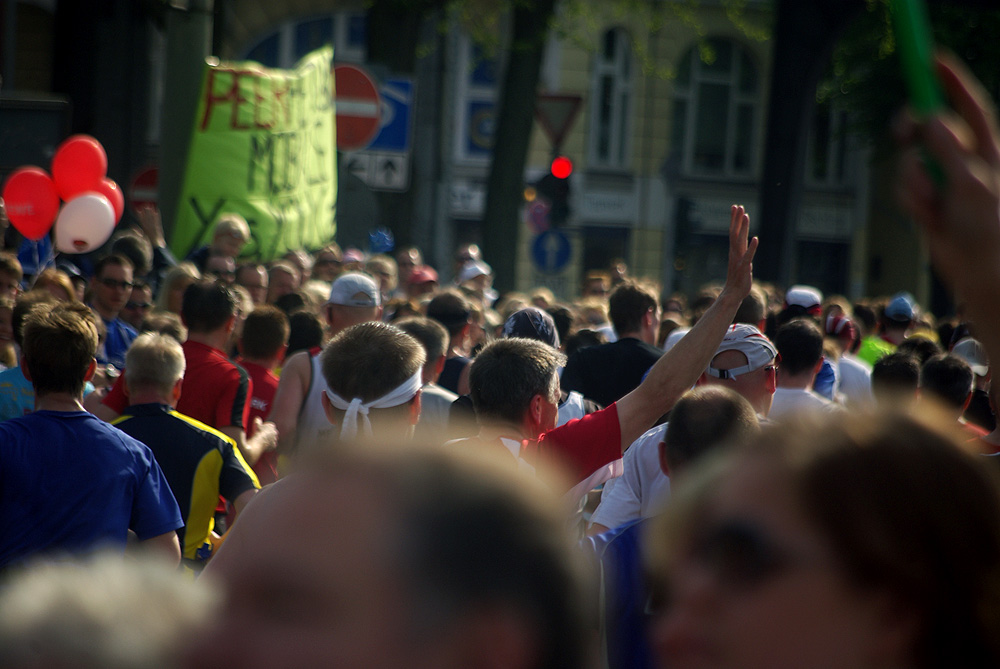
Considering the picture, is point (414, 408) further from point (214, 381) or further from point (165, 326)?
point (165, 326)

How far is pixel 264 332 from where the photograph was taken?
18.7ft

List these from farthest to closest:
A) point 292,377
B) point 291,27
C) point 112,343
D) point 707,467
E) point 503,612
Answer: point 291,27 → point 112,343 → point 292,377 → point 707,467 → point 503,612

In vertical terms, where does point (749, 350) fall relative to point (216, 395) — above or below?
above

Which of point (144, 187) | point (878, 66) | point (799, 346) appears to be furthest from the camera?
point (878, 66)

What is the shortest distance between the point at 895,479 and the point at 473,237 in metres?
28.1

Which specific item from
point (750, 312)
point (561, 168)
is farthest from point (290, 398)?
point (561, 168)

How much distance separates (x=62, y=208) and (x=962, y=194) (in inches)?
308

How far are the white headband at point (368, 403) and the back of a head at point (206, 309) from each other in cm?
151

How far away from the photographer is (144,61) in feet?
40.1

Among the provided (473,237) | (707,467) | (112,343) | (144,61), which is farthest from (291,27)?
(707,467)

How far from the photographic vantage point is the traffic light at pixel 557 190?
1675cm

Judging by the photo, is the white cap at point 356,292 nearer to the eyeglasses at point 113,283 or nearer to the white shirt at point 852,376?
the eyeglasses at point 113,283

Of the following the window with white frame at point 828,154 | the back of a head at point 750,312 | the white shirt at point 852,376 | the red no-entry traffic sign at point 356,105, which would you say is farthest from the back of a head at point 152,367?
the window with white frame at point 828,154

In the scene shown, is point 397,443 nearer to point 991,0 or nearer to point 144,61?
point 991,0
